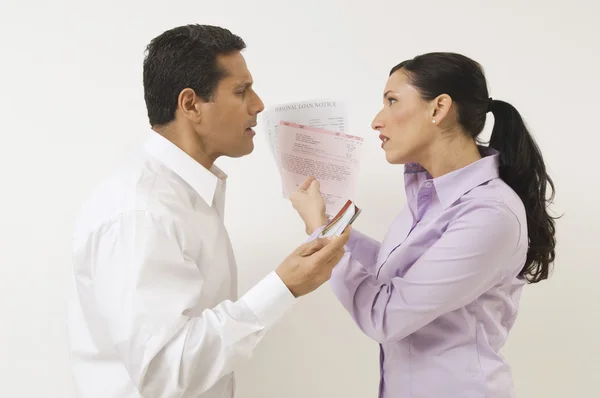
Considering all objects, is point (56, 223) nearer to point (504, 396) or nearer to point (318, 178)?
point (318, 178)

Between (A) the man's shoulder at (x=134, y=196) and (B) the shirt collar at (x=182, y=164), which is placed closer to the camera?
(A) the man's shoulder at (x=134, y=196)

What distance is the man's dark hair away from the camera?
1.43m

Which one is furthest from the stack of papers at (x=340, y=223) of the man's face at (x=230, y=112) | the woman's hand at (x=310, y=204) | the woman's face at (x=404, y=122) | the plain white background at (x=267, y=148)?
the plain white background at (x=267, y=148)

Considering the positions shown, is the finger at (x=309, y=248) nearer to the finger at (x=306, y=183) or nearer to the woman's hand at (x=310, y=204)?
the woman's hand at (x=310, y=204)

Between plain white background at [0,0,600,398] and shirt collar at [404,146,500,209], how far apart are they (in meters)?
0.68

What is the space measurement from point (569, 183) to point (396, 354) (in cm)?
106

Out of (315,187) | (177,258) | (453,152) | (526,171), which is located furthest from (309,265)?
(526,171)

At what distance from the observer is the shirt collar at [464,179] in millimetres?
1413

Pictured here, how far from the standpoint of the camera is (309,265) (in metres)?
1.27

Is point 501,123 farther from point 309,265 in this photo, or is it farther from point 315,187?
point 309,265

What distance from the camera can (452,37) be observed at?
6.99ft

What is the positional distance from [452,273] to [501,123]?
46cm

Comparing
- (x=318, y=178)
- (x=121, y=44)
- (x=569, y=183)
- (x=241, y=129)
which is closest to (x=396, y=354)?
(x=318, y=178)

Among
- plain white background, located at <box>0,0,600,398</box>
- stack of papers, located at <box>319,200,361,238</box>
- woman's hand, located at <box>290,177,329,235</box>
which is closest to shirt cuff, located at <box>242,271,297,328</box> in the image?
stack of papers, located at <box>319,200,361,238</box>
